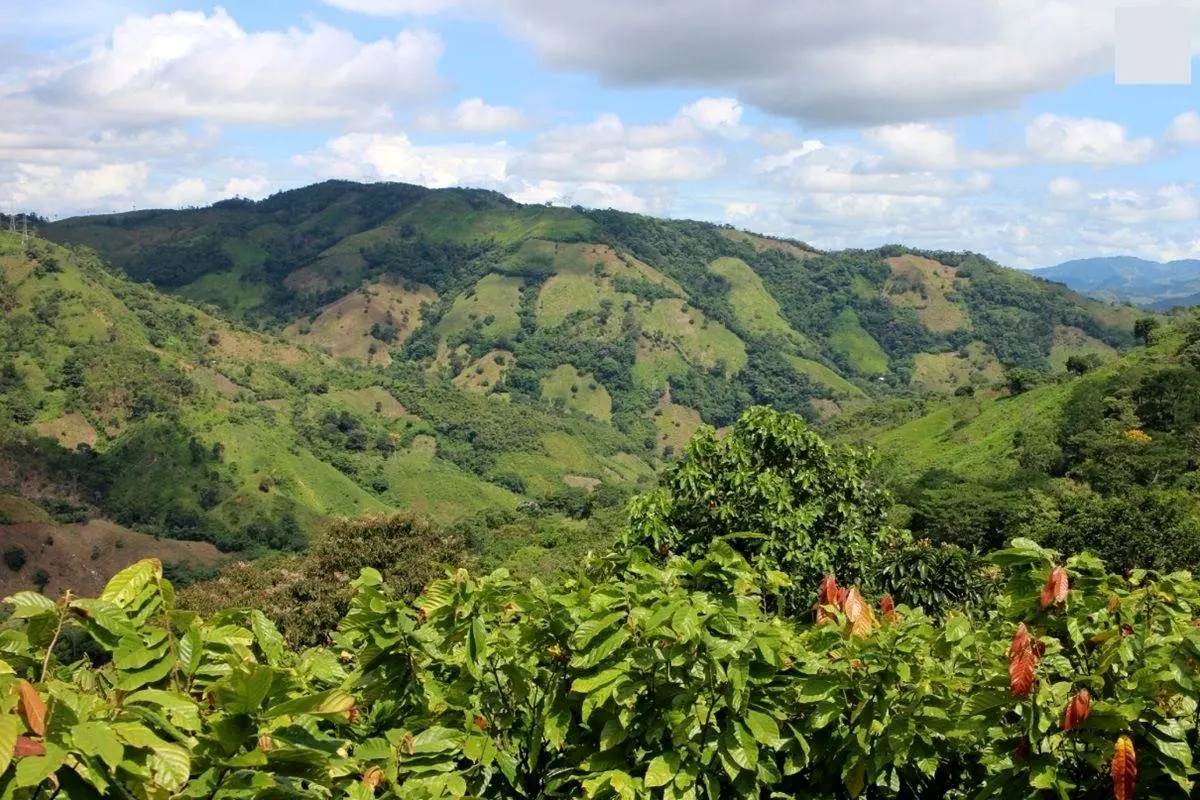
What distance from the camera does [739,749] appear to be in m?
4.26

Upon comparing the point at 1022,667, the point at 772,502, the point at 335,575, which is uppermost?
the point at 1022,667

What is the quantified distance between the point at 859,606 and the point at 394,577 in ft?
90.3

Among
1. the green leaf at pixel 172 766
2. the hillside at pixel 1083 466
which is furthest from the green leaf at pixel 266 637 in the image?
the hillside at pixel 1083 466

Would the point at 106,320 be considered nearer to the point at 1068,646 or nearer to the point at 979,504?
the point at 979,504

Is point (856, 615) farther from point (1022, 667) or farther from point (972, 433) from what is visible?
point (972, 433)

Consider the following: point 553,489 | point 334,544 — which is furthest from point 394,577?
point 553,489

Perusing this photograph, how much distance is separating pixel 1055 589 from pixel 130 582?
13.9 feet

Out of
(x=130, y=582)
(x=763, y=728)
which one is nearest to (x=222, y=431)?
(x=130, y=582)

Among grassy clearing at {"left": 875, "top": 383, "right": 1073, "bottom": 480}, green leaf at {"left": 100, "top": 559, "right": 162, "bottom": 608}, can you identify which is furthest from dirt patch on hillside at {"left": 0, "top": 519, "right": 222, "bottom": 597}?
green leaf at {"left": 100, "top": 559, "right": 162, "bottom": 608}

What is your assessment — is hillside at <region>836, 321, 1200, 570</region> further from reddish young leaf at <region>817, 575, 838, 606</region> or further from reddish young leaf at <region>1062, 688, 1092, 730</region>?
reddish young leaf at <region>1062, 688, 1092, 730</region>

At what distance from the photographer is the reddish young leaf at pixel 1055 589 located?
4.36 metres

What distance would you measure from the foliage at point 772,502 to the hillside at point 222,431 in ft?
262

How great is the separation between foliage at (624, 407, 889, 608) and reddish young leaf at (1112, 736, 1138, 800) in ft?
35.9

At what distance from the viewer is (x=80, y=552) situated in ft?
300
